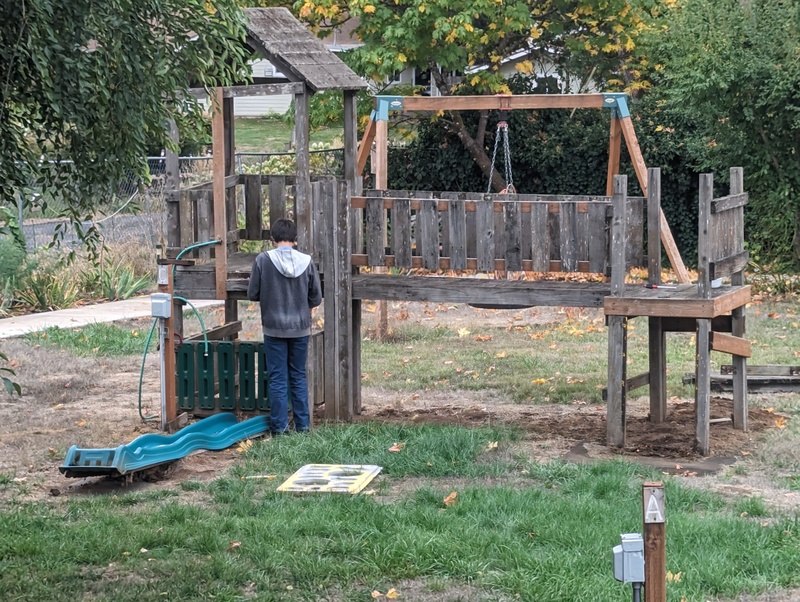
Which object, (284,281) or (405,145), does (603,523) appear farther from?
(405,145)

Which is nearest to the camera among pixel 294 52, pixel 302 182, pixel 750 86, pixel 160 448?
pixel 160 448

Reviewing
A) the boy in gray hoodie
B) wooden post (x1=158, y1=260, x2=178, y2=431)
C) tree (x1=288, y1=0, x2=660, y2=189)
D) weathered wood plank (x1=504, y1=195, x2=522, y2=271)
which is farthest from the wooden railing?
tree (x1=288, y1=0, x2=660, y2=189)

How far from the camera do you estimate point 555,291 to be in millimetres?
9258

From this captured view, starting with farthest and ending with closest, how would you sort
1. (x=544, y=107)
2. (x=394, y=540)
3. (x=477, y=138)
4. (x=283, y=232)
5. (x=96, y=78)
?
1. (x=477, y=138)
2. (x=544, y=107)
3. (x=283, y=232)
4. (x=394, y=540)
5. (x=96, y=78)

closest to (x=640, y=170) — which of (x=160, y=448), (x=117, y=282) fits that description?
(x=160, y=448)

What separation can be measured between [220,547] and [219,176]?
177 inches

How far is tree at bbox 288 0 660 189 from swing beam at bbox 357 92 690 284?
5.28m

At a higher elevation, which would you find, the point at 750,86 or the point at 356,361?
the point at 750,86

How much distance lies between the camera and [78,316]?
15.6 metres

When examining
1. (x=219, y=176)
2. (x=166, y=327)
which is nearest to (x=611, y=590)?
(x=166, y=327)

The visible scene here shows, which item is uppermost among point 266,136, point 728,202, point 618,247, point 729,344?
point 266,136

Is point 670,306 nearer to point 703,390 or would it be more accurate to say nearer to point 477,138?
point 703,390

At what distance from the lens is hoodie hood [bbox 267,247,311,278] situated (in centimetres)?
924

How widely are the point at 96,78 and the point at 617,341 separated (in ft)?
16.3
